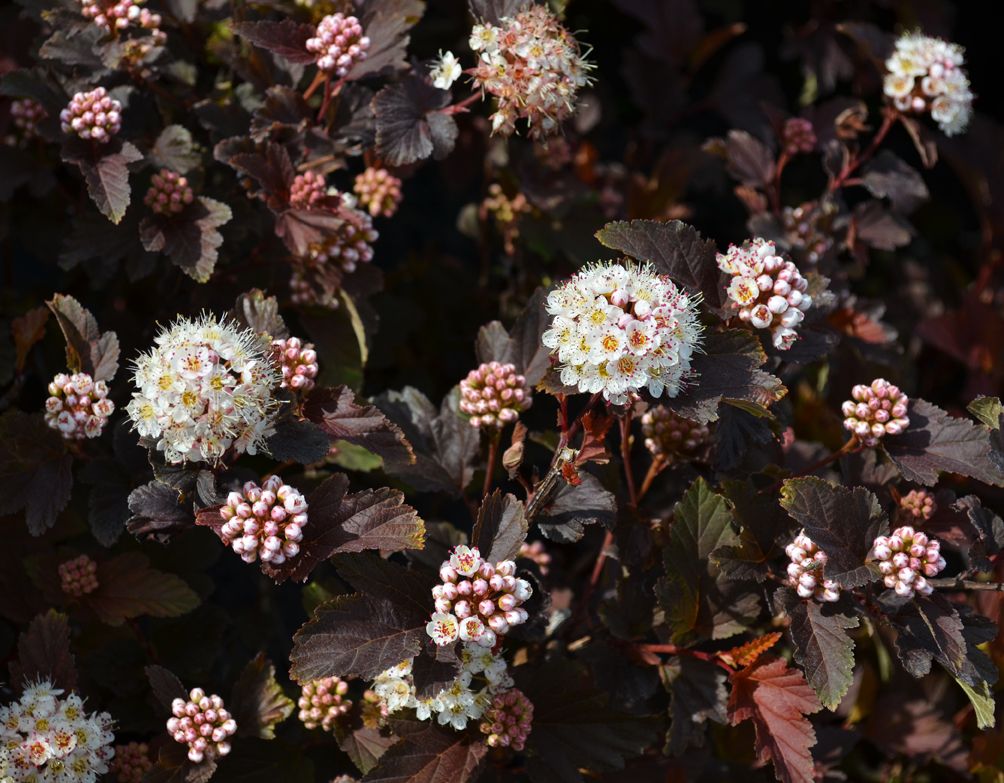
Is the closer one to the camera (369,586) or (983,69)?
(369,586)

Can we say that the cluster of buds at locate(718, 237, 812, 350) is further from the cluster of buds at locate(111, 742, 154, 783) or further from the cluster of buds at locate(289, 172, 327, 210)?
the cluster of buds at locate(111, 742, 154, 783)

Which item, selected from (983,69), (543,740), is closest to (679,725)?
(543,740)

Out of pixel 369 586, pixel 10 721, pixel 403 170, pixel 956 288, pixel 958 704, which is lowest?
pixel 958 704

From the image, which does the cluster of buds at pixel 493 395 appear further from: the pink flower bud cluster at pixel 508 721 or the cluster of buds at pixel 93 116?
the cluster of buds at pixel 93 116

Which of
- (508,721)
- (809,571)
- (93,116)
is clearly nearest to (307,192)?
(93,116)

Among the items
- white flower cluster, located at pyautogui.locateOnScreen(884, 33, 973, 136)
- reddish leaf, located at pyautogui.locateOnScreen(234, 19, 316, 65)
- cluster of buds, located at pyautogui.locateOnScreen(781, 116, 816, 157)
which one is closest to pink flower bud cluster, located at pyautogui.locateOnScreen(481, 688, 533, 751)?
reddish leaf, located at pyautogui.locateOnScreen(234, 19, 316, 65)

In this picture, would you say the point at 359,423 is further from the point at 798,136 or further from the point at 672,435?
the point at 798,136

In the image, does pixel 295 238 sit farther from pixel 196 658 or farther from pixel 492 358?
pixel 196 658
